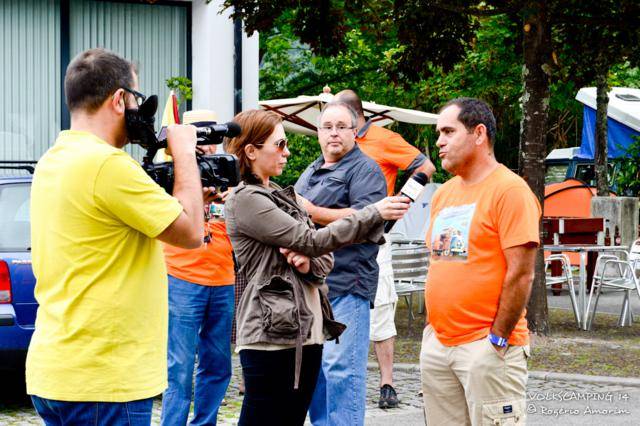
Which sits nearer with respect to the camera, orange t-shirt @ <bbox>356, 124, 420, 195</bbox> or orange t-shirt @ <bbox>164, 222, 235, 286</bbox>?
orange t-shirt @ <bbox>164, 222, 235, 286</bbox>

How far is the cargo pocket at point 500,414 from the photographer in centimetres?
430

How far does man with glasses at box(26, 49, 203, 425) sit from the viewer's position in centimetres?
316

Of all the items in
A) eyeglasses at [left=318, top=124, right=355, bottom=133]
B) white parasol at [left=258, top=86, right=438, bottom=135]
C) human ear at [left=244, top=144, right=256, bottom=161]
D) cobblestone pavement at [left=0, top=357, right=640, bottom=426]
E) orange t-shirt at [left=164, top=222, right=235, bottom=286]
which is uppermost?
white parasol at [left=258, top=86, right=438, bottom=135]

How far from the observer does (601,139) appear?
66.6ft

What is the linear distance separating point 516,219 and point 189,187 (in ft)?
5.16

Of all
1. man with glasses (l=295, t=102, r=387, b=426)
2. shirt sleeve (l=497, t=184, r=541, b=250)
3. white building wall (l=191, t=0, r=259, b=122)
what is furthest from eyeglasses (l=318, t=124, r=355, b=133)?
white building wall (l=191, t=0, r=259, b=122)

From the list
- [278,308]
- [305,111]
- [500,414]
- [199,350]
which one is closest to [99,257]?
[278,308]

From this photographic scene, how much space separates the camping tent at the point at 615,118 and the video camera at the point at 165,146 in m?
20.8

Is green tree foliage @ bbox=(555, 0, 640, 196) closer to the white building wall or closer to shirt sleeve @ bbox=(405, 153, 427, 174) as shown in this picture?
the white building wall

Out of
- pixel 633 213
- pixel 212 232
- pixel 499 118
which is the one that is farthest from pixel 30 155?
pixel 499 118

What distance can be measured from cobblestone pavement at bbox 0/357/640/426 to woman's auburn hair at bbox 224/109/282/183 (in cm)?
308

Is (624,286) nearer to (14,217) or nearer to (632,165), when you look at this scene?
(632,165)

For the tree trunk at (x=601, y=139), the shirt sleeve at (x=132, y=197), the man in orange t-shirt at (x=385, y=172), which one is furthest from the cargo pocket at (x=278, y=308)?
the tree trunk at (x=601, y=139)

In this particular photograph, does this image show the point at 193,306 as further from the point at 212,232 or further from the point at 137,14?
the point at 137,14
